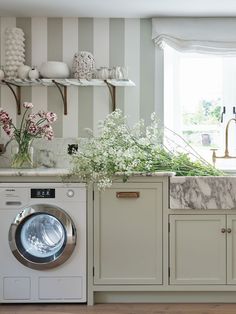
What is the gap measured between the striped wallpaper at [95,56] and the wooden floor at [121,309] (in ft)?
4.58

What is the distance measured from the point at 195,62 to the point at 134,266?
1831 mm

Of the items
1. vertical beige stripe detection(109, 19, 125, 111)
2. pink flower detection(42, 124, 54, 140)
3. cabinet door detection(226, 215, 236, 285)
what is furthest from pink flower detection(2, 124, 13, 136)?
cabinet door detection(226, 215, 236, 285)

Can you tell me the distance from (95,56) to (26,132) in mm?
873

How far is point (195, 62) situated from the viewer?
445 centimetres

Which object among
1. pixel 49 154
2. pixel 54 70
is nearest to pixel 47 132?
pixel 49 154

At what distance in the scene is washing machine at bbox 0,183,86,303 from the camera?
138 inches

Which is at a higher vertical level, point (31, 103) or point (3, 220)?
point (31, 103)

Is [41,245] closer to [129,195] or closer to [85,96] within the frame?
[129,195]

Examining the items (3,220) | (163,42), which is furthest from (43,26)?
(3,220)

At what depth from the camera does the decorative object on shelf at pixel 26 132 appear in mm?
3863

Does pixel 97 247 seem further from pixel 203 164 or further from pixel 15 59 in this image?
pixel 15 59

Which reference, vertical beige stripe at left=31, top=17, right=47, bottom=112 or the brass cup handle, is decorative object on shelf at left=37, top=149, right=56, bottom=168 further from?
the brass cup handle

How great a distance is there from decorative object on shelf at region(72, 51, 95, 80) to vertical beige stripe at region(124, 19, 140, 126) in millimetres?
326

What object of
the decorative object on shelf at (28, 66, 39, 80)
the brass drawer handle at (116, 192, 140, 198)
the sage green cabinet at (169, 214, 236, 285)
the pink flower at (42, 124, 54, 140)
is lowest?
the sage green cabinet at (169, 214, 236, 285)
